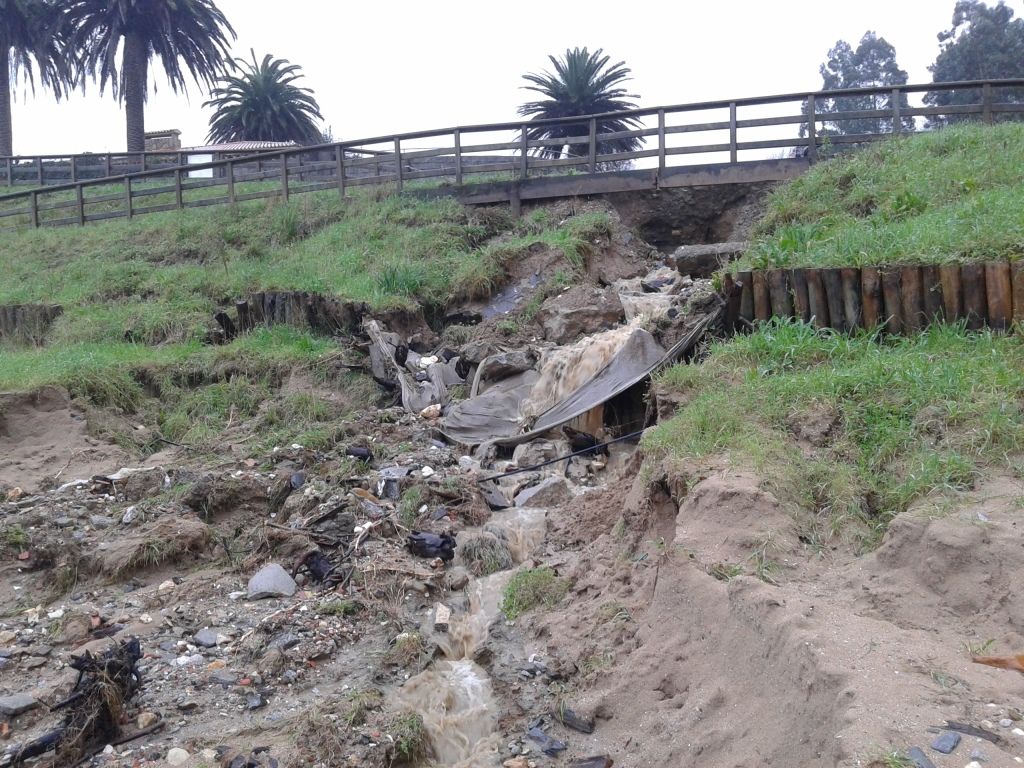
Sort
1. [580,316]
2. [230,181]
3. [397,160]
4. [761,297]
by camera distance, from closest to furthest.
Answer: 1. [761,297]
2. [580,316]
3. [397,160]
4. [230,181]

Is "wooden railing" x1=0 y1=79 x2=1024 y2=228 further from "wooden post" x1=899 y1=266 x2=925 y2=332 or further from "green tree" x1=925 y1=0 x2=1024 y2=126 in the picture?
"green tree" x1=925 y1=0 x2=1024 y2=126

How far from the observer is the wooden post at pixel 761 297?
7.99 metres

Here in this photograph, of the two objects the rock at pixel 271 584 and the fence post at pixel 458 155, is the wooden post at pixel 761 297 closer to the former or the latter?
the rock at pixel 271 584

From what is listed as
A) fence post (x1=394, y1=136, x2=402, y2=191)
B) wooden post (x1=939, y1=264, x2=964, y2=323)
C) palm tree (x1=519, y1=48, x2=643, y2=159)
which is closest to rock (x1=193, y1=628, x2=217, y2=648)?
wooden post (x1=939, y1=264, x2=964, y2=323)

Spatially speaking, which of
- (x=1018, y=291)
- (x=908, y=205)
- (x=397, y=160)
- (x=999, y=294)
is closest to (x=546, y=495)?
(x=999, y=294)

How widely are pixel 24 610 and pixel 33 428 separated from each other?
3600mm

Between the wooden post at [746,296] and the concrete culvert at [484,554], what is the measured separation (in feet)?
9.70

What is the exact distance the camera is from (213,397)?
11.1 metres

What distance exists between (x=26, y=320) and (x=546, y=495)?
1069cm

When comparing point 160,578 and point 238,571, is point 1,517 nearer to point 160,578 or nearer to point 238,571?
point 160,578

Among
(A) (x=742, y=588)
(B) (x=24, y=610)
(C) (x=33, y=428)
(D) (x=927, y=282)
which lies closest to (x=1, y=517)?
(B) (x=24, y=610)

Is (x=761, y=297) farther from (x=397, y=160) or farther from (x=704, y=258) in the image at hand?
(x=397, y=160)

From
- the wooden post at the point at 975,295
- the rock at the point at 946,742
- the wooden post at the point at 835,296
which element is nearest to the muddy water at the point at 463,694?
the rock at the point at 946,742

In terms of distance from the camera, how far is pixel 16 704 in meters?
5.38
